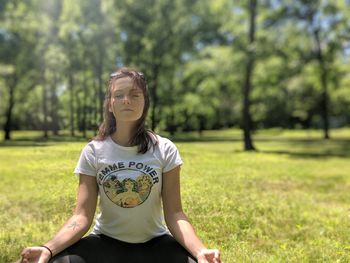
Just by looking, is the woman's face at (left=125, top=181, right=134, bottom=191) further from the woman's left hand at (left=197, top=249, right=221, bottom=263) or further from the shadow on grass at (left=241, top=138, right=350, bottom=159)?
the shadow on grass at (left=241, top=138, right=350, bottom=159)

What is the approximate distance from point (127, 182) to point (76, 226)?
1.11ft

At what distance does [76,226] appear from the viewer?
228 cm

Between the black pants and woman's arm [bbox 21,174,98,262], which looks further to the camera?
the black pants

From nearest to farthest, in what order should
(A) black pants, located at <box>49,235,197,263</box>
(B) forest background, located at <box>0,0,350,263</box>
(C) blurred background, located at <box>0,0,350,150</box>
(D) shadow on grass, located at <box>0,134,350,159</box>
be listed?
1. (A) black pants, located at <box>49,235,197,263</box>
2. (B) forest background, located at <box>0,0,350,263</box>
3. (D) shadow on grass, located at <box>0,134,350,159</box>
4. (C) blurred background, located at <box>0,0,350,150</box>

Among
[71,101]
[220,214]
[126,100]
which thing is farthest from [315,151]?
[126,100]

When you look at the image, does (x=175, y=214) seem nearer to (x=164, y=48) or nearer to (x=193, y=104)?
(x=164, y=48)

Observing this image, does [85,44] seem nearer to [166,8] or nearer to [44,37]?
[44,37]

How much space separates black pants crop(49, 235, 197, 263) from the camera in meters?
2.24

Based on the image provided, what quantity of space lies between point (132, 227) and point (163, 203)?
8.3 inches

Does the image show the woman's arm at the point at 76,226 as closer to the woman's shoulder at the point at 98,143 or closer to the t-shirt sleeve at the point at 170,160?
the woman's shoulder at the point at 98,143

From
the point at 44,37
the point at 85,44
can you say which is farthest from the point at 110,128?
the point at 44,37

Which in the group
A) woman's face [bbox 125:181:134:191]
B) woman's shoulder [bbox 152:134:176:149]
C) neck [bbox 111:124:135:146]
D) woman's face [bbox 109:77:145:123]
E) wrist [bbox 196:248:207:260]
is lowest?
wrist [bbox 196:248:207:260]

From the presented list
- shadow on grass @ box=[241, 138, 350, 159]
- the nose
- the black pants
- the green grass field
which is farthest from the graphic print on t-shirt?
A: shadow on grass @ box=[241, 138, 350, 159]

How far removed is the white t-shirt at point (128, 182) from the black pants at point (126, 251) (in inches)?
1.7
